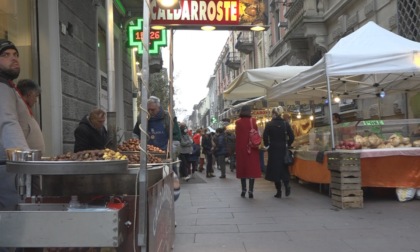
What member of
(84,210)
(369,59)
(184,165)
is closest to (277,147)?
(369,59)

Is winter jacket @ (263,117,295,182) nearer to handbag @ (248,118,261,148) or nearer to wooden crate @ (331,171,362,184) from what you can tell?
handbag @ (248,118,261,148)

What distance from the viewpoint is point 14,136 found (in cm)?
310

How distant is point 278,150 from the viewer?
928 centimetres

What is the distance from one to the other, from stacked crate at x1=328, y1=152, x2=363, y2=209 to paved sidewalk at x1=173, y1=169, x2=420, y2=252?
6.9 inches

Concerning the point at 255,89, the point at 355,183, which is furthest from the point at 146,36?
the point at 255,89

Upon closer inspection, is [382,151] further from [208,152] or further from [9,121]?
[208,152]

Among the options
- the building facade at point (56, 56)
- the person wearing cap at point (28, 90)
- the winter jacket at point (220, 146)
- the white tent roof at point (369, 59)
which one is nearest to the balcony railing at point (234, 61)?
the winter jacket at point (220, 146)

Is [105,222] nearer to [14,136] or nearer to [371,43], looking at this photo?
[14,136]

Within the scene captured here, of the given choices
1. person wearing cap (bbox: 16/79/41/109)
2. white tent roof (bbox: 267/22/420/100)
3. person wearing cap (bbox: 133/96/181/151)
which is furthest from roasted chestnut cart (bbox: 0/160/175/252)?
white tent roof (bbox: 267/22/420/100)

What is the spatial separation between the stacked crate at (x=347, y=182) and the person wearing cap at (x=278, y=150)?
1.58 m

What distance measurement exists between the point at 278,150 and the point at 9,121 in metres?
6.77

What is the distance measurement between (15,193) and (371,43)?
7.50 metres

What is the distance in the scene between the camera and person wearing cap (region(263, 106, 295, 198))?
917 centimetres

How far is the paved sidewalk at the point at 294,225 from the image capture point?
5.36 meters
